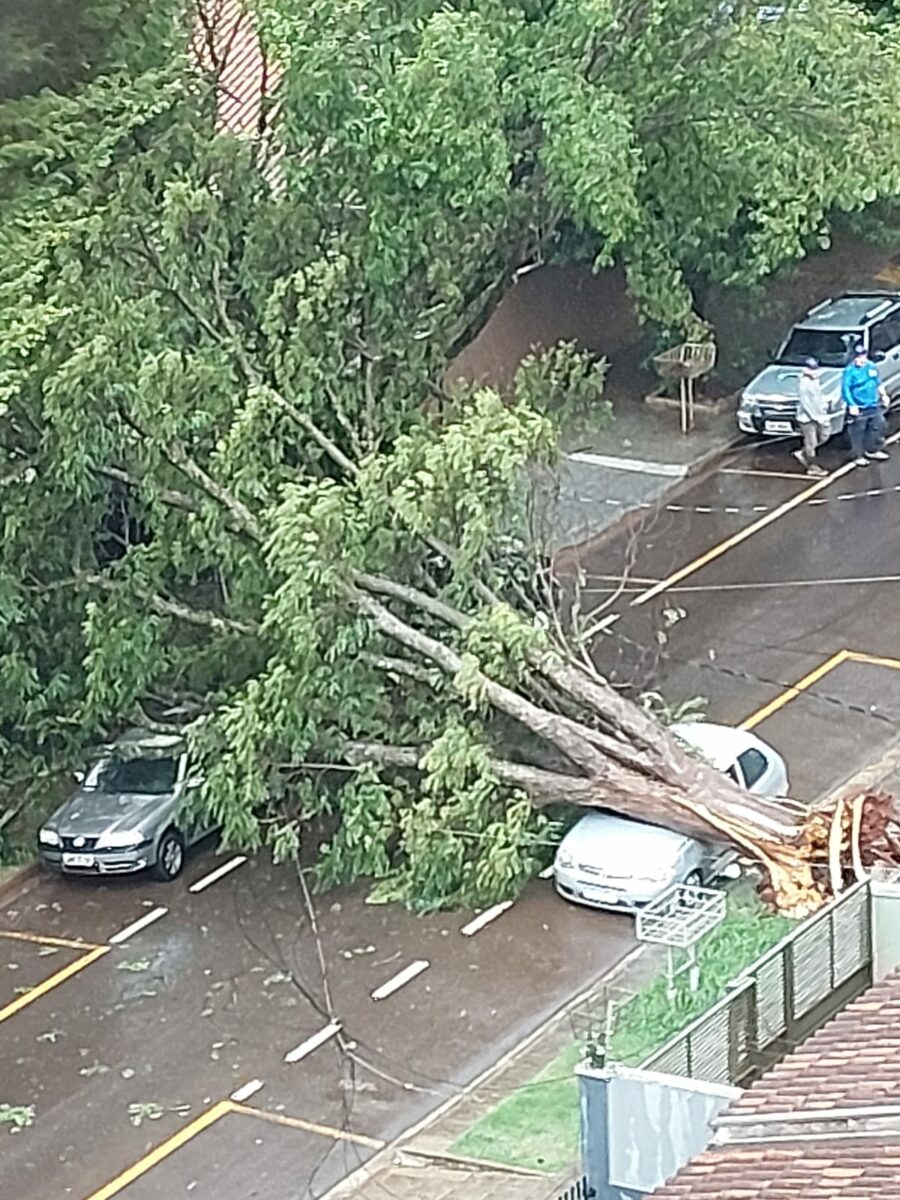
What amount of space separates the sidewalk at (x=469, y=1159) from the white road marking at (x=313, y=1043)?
1.35 meters

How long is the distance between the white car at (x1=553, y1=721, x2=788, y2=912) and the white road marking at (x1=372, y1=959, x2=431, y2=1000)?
1.45 m

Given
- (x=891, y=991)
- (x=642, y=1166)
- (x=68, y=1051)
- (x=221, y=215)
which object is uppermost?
(x=221, y=215)

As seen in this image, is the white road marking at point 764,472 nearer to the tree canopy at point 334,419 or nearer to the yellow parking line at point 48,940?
the tree canopy at point 334,419

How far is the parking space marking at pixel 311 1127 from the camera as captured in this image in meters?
18.7

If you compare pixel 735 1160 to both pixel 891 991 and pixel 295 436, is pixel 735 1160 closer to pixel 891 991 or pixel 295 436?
pixel 891 991

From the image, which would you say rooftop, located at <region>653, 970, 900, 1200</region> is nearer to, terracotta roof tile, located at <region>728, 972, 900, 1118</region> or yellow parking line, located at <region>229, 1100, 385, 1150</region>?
terracotta roof tile, located at <region>728, 972, 900, 1118</region>

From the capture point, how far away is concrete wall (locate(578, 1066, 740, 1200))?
1435 centimetres

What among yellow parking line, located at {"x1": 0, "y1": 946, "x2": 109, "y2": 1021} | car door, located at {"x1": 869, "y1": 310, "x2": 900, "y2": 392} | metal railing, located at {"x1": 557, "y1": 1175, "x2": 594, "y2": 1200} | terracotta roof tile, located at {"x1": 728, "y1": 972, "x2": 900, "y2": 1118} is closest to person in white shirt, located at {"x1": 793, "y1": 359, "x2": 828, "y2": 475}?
car door, located at {"x1": 869, "y1": 310, "x2": 900, "y2": 392}

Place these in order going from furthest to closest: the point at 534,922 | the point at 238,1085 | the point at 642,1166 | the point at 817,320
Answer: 1. the point at 817,320
2. the point at 534,922
3. the point at 238,1085
4. the point at 642,1166

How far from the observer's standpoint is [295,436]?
23.1m

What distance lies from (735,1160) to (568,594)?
1444 centimetres

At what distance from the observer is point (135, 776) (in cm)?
2314

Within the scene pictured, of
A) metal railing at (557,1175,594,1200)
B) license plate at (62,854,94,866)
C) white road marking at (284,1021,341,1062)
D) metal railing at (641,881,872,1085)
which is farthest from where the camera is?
license plate at (62,854,94,866)

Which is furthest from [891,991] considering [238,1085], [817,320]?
[817,320]
